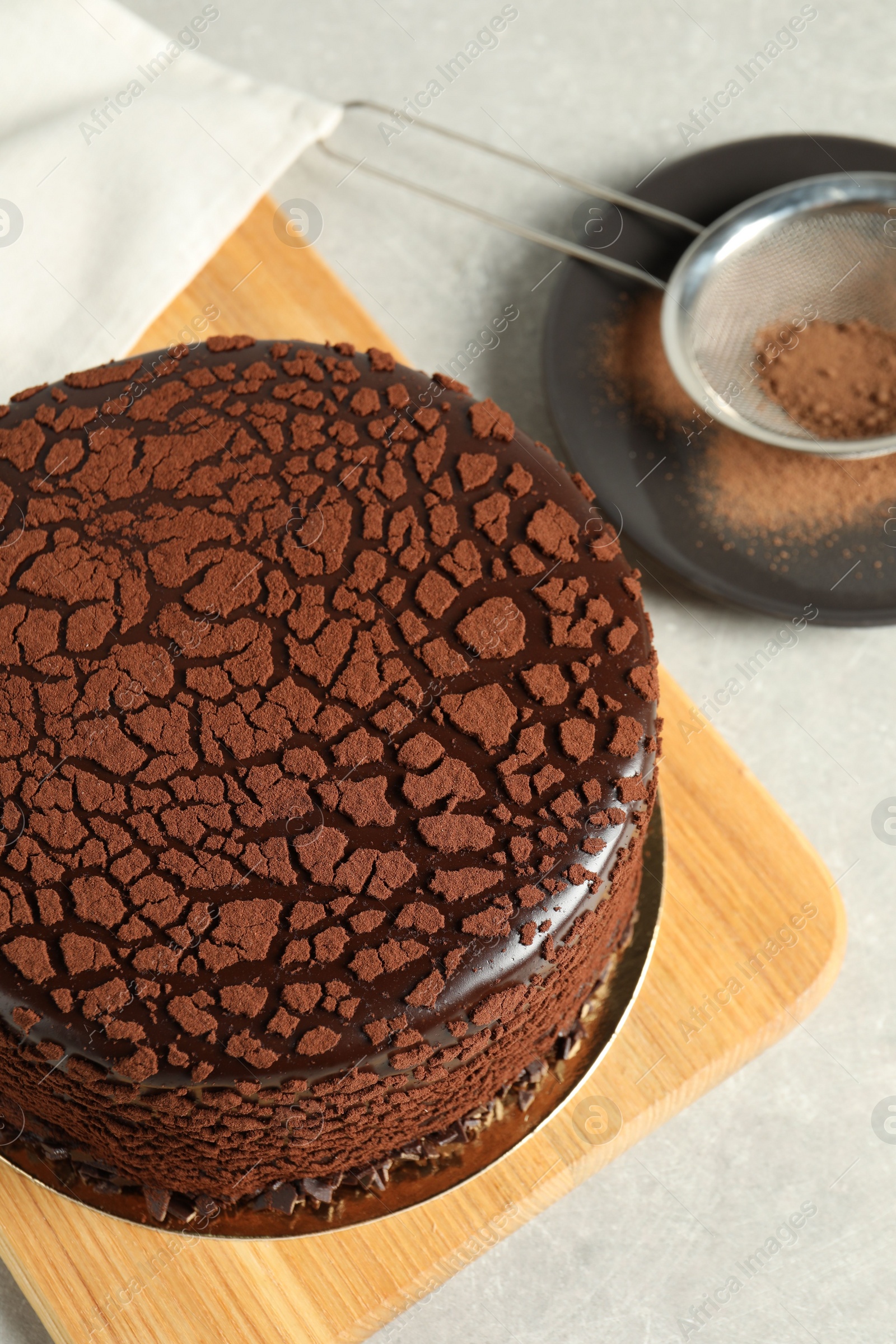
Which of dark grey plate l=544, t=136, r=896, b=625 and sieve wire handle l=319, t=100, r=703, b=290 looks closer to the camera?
dark grey plate l=544, t=136, r=896, b=625

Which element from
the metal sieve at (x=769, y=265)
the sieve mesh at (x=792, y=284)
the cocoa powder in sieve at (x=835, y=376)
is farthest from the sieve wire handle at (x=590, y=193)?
the cocoa powder in sieve at (x=835, y=376)

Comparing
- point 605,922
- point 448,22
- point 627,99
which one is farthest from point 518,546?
point 448,22

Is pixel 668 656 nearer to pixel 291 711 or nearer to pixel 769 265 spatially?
pixel 769 265

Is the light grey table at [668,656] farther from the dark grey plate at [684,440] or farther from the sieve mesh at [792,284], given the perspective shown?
the sieve mesh at [792,284]

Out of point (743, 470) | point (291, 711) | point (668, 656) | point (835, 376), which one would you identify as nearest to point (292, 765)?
point (291, 711)

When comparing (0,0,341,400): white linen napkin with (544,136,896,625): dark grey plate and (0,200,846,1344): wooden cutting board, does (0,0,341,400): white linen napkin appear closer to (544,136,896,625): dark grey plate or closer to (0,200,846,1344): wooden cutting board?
(544,136,896,625): dark grey plate

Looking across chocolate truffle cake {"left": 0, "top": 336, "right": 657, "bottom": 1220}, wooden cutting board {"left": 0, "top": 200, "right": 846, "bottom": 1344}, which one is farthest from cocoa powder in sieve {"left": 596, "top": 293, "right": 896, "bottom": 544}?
chocolate truffle cake {"left": 0, "top": 336, "right": 657, "bottom": 1220}

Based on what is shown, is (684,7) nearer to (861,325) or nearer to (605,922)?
(861,325)

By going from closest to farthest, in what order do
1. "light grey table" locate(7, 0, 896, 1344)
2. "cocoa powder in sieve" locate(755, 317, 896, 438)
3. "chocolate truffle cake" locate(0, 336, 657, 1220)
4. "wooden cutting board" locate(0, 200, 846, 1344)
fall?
"chocolate truffle cake" locate(0, 336, 657, 1220)
"wooden cutting board" locate(0, 200, 846, 1344)
"light grey table" locate(7, 0, 896, 1344)
"cocoa powder in sieve" locate(755, 317, 896, 438)
